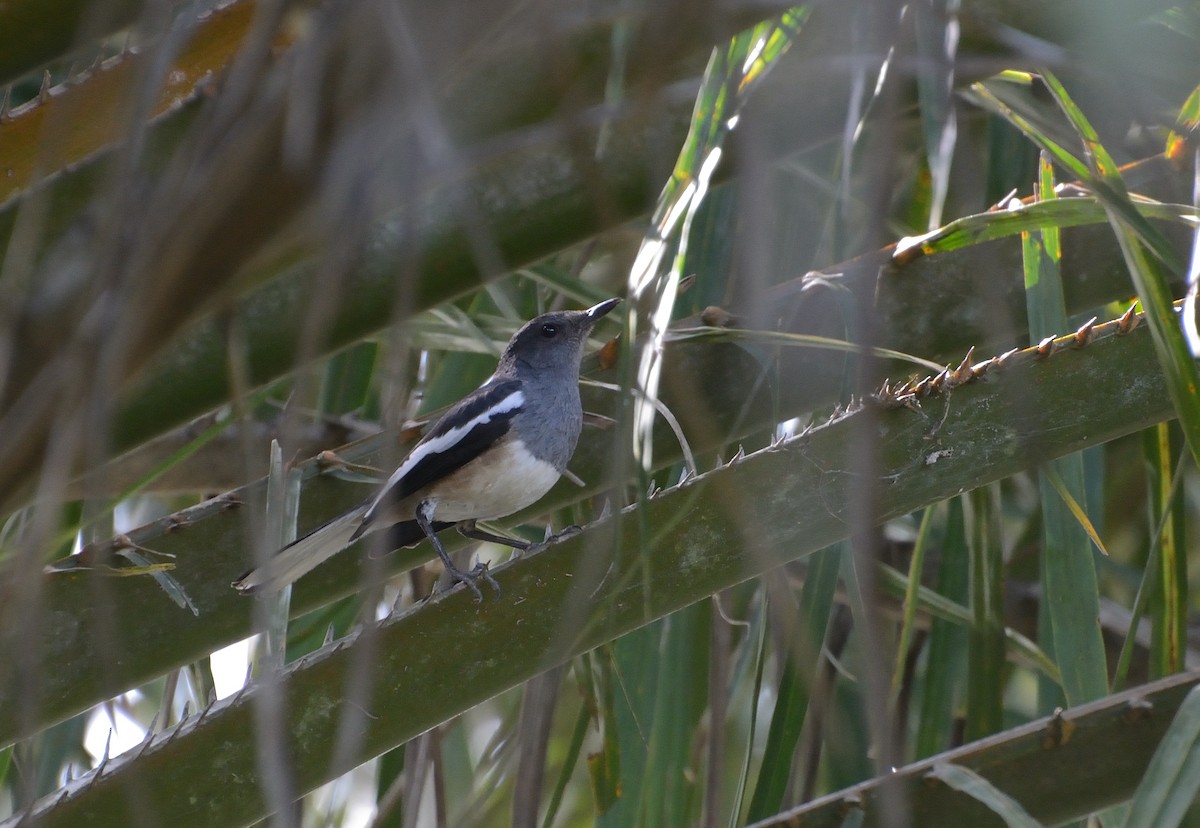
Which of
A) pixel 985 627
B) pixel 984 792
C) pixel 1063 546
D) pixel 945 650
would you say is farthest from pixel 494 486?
pixel 984 792

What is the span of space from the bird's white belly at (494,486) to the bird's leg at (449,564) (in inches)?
1.7

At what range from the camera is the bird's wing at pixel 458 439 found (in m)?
3.21

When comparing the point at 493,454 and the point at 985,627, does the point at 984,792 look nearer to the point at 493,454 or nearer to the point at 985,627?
the point at 985,627

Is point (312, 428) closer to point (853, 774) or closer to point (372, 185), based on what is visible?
point (853, 774)

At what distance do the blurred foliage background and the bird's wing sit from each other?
30 cm

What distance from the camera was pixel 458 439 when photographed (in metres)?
3.33

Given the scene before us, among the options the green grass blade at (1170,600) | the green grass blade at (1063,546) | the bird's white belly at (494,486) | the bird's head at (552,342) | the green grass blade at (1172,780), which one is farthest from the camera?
the bird's head at (552,342)

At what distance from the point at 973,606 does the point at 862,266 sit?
1446 millimetres

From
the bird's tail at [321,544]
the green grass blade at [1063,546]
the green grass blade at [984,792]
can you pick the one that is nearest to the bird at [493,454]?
the bird's tail at [321,544]

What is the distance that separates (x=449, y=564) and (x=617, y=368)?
37.0 inches

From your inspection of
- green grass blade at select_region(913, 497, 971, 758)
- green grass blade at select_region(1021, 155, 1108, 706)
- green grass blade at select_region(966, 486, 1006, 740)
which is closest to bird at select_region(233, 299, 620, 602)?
green grass blade at select_region(913, 497, 971, 758)

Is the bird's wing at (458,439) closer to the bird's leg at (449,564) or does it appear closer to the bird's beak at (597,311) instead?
the bird's leg at (449,564)

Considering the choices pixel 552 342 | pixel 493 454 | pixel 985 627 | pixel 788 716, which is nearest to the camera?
pixel 788 716

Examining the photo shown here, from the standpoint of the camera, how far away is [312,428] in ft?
8.54
